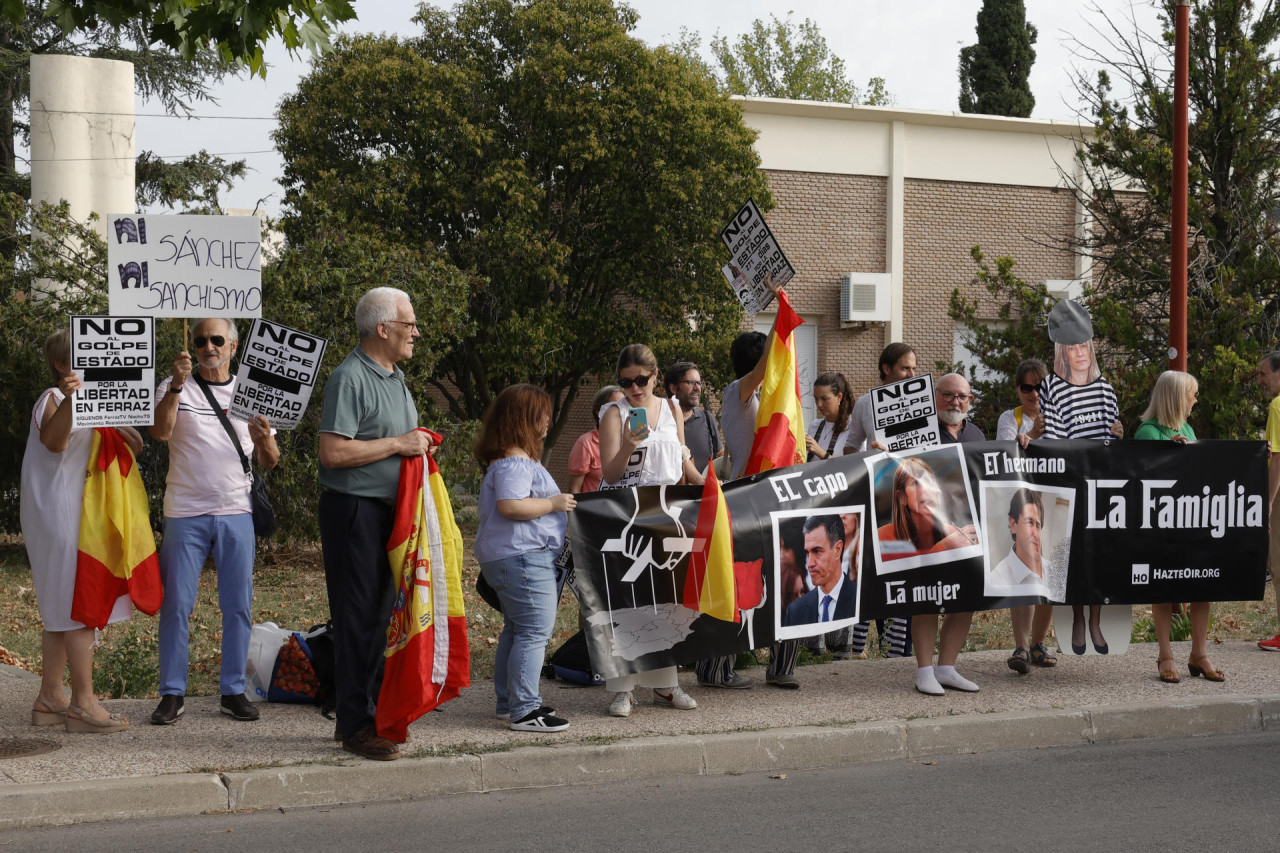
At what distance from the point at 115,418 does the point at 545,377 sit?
2026 centimetres

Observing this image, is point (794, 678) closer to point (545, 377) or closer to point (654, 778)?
point (654, 778)

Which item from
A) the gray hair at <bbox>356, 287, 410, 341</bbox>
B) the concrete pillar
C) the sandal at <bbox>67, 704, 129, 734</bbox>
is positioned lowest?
the sandal at <bbox>67, 704, 129, 734</bbox>

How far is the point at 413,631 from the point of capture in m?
5.65

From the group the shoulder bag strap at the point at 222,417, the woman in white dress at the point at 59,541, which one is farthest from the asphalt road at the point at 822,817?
the shoulder bag strap at the point at 222,417

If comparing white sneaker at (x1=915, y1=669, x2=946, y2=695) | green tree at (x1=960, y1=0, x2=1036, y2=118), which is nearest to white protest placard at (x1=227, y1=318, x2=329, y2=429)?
white sneaker at (x1=915, y1=669, x2=946, y2=695)

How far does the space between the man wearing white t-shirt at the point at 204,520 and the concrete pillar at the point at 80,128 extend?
1718 cm

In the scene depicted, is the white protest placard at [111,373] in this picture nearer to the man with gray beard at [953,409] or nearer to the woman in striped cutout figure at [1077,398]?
the man with gray beard at [953,409]

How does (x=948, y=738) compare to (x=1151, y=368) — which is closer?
(x=948, y=738)

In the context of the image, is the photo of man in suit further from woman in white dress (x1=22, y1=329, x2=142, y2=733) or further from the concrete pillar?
the concrete pillar

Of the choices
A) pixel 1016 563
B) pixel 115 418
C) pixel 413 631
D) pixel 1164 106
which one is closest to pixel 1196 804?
pixel 1016 563

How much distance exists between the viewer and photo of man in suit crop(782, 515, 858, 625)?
6883 mm

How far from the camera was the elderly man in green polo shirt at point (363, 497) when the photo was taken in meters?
5.56

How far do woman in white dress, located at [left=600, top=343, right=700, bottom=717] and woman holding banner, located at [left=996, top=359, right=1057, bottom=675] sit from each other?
2235 millimetres

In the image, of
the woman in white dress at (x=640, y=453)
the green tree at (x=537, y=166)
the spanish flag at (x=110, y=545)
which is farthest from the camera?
the green tree at (x=537, y=166)
